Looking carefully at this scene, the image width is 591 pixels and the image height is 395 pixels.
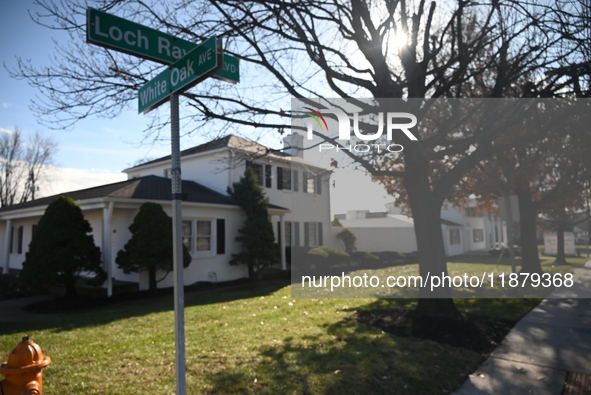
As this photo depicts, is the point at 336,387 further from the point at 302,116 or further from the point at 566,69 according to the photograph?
the point at 566,69

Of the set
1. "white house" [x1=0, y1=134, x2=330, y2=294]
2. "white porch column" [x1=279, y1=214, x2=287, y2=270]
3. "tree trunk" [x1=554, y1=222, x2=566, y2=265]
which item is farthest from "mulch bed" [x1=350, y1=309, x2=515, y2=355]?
"tree trunk" [x1=554, y1=222, x2=566, y2=265]

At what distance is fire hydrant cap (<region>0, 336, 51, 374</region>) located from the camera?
245 centimetres

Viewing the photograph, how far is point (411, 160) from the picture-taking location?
26.2ft

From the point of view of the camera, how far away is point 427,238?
25.7ft

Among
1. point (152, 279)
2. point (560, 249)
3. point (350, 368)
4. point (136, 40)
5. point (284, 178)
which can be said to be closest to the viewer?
point (136, 40)

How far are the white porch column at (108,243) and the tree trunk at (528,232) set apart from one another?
47.8 ft

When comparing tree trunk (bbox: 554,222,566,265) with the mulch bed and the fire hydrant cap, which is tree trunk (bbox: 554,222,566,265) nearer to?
the mulch bed

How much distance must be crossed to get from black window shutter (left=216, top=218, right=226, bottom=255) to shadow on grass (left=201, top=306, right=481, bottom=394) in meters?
10.4

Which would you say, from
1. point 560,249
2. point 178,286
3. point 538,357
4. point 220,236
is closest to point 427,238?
point 538,357

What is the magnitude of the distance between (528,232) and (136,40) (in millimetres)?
16434

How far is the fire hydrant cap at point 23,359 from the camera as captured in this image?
8.05 feet

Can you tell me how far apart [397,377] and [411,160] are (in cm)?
442

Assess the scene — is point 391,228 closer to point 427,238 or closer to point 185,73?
point 427,238

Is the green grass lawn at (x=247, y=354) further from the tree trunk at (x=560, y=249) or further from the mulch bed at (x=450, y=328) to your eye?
the tree trunk at (x=560, y=249)
